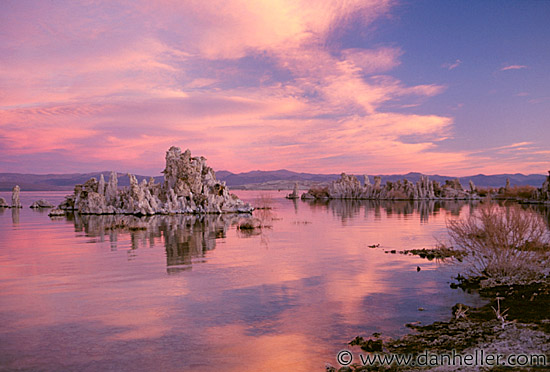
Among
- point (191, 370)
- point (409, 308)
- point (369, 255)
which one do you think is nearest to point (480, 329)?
point (409, 308)

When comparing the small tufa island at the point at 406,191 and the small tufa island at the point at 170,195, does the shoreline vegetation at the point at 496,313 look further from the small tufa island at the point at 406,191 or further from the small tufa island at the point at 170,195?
the small tufa island at the point at 406,191

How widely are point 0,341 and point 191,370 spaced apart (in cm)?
549

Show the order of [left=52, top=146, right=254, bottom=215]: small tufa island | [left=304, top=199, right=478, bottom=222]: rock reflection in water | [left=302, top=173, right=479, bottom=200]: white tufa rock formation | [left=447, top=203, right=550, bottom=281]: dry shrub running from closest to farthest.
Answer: [left=447, top=203, right=550, bottom=281]: dry shrub
[left=52, top=146, right=254, bottom=215]: small tufa island
[left=304, top=199, right=478, bottom=222]: rock reflection in water
[left=302, top=173, right=479, bottom=200]: white tufa rock formation

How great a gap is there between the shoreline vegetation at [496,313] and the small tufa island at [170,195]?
5327 cm

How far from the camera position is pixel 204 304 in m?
13.3

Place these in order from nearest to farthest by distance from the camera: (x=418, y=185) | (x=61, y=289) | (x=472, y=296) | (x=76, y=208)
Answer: (x=472, y=296) → (x=61, y=289) → (x=76, y=208) → (x=418, y=185)

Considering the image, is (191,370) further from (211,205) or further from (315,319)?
(211,205)

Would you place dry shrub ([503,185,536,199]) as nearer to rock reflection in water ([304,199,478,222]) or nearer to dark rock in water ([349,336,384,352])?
rock reflection in water ([304,199,478,222])

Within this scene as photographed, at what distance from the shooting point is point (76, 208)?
71875 millimetres

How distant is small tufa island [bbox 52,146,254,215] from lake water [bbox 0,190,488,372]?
1481 inches

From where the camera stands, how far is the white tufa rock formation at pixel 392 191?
137 meters

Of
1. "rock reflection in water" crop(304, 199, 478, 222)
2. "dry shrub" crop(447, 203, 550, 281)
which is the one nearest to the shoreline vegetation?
"dry shrub" crop(447, 203, 550, 281)

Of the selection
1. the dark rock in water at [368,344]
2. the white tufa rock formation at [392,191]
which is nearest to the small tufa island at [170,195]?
the dark rock in water at [368,344]

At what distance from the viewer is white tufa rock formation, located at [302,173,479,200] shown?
137 meters
